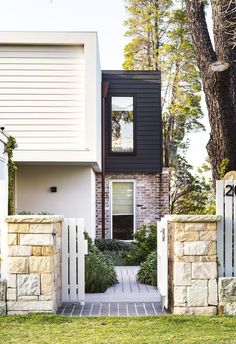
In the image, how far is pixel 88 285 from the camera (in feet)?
29.6

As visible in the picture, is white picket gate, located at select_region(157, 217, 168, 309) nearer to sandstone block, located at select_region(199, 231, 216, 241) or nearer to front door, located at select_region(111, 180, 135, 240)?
sandstone block, located at select_region(199, 231, 216, 241)

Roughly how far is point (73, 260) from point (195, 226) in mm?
1786

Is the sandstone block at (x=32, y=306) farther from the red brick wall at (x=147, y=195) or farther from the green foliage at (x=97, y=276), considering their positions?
the red brick wall at (x=147, y=195)

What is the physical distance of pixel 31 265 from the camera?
7.06 m

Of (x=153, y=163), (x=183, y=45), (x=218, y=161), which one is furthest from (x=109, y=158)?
(x=183, y=45)

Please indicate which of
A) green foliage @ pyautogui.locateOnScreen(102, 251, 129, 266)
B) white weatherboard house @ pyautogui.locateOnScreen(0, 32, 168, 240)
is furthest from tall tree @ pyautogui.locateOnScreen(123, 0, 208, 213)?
green foliage @ pyautogui.locateOnScreen(102, 251, 129, 266)

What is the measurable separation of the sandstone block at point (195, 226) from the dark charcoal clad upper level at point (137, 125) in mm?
10506

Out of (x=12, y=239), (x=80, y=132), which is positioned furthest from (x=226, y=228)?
(x=80, y=132)

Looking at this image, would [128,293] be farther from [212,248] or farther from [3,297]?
[3,297]

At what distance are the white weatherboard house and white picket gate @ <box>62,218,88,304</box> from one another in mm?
5129

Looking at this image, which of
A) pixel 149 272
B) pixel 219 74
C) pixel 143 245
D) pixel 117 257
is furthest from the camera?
pixel 117 257

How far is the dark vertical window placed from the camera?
57.8 ft

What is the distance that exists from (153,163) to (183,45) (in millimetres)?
7831

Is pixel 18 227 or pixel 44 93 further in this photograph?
pixel 44 93
